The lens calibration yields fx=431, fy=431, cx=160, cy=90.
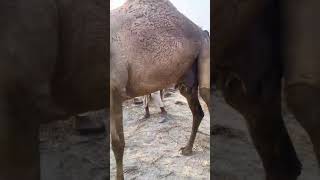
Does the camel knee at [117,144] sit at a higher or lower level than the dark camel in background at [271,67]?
lower

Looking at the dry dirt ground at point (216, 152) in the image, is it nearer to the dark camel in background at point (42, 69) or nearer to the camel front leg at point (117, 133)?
the dark camel in background at point (42, 69)

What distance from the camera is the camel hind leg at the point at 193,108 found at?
1.67 meters

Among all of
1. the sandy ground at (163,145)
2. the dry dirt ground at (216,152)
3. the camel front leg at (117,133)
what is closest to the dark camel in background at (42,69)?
the dry dirt ground at (216,152)

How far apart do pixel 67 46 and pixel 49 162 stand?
18 centimetres

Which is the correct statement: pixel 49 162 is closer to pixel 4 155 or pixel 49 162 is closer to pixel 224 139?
pixel 4 155

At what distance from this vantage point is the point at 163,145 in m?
1.69

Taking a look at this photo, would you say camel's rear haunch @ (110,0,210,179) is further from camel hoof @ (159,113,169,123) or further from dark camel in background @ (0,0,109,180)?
dark camel in background @ (0,0,109,180)

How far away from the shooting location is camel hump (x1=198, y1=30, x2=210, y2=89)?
1.57m

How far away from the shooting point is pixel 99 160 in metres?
0.70

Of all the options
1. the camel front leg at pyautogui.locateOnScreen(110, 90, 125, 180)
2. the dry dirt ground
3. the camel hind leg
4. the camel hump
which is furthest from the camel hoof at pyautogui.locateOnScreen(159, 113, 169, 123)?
the dry dirt ground

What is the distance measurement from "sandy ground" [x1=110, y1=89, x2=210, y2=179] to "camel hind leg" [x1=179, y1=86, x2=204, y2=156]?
1.6 inches

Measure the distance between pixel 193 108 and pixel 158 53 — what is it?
0.25 meters

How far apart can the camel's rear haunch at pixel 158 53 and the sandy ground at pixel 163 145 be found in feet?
0.21

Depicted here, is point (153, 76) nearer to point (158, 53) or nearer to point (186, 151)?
point (158, 53)
